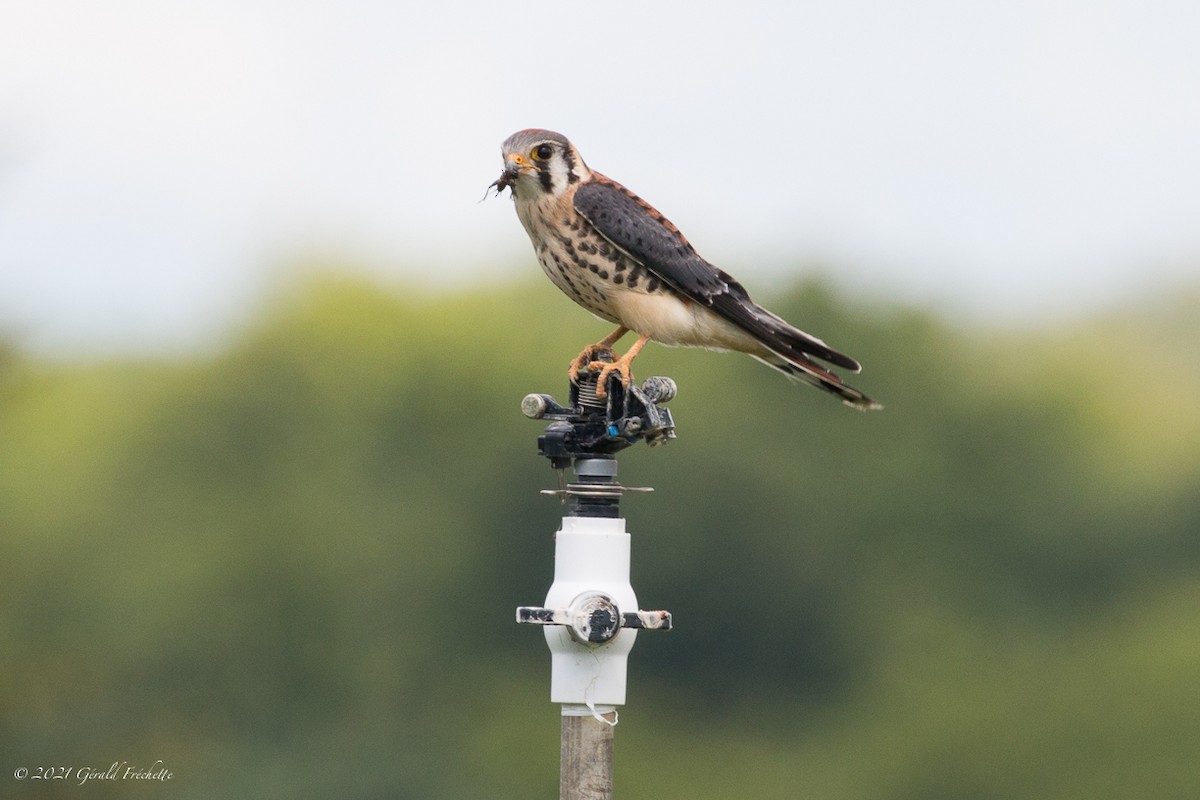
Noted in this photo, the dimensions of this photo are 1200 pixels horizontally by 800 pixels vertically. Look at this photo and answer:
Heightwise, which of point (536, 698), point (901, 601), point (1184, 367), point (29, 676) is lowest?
point (29, 676)

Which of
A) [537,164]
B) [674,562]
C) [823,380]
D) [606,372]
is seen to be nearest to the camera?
[606,372]

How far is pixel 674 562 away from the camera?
48188 millimetres

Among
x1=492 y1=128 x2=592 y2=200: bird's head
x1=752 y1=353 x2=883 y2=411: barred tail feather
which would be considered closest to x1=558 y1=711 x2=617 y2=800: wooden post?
x1=752 y1=353 x2=883 y2=411: barred tail feather

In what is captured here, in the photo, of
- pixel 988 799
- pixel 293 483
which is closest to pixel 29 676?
pixel 988 799

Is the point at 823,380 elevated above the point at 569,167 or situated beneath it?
situated beneath

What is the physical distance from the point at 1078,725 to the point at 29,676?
39873mm

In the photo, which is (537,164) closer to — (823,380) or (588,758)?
(823,380)

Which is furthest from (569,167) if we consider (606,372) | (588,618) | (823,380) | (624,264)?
(588,618)

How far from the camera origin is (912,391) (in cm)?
5928

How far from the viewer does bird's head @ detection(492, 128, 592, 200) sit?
323 inches

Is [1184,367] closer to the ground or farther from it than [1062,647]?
farther from it

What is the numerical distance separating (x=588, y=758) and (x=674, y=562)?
41.9 meters

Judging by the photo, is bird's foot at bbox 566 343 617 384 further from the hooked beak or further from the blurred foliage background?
the blurred foliage background

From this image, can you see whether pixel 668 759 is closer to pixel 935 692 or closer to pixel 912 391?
pixel 935 692
